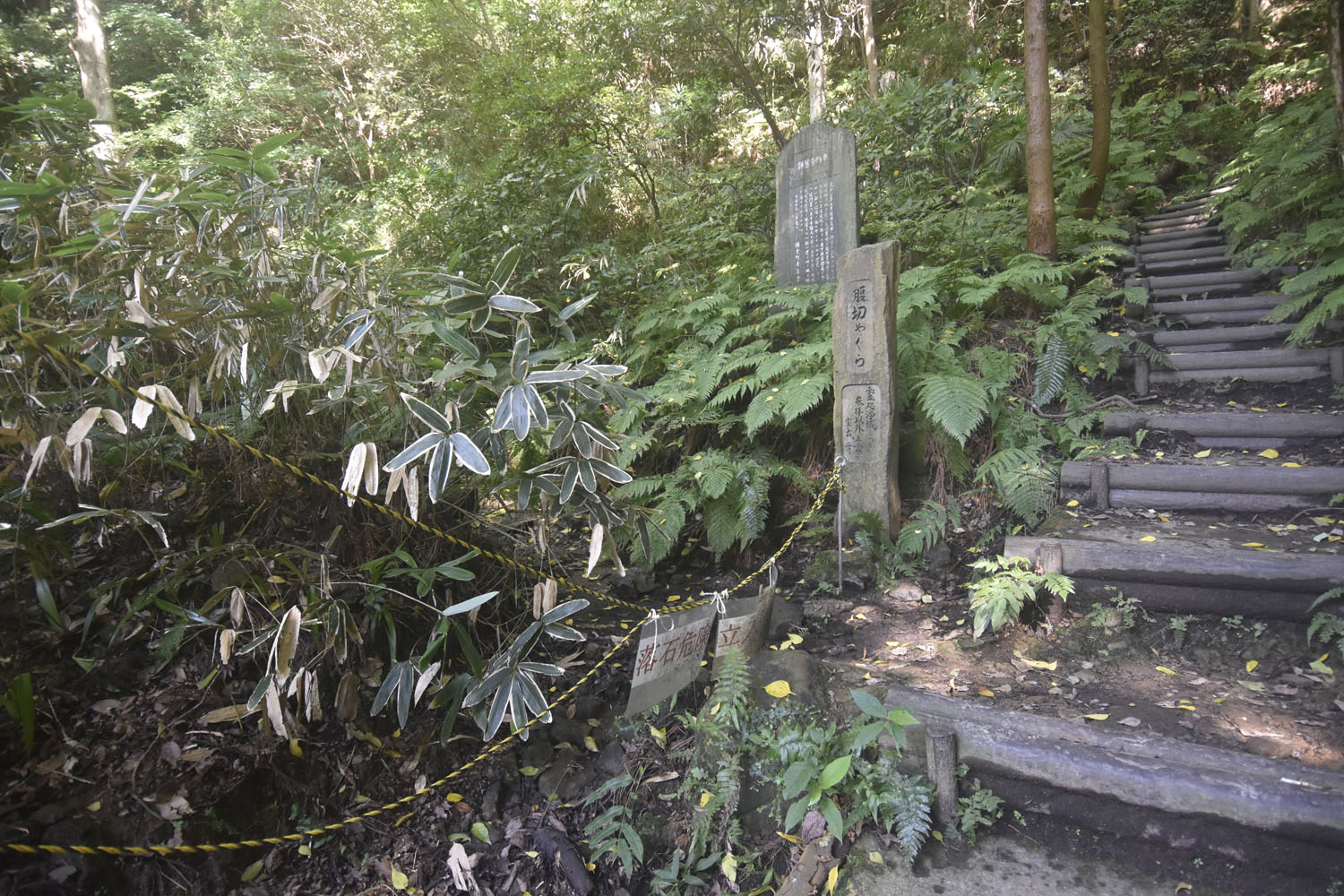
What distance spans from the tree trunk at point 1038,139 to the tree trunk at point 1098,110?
→ 5.09 ft

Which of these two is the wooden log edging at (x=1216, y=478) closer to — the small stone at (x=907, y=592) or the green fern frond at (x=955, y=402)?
the green fern frond at (x=955, y=402)

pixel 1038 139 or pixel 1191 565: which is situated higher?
pixel 1038 139

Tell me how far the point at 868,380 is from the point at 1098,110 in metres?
5.41

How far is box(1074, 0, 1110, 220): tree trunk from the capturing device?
261 inches

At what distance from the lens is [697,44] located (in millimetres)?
7441

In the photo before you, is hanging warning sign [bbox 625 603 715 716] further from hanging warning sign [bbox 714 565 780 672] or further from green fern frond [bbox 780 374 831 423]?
green fern frond [bbox 780 374 831 423]

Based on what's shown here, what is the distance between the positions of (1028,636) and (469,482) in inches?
105

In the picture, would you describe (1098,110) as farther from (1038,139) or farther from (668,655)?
(668,655)

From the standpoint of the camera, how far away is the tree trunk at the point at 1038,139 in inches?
218

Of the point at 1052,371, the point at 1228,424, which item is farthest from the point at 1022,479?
the point at 1228,424

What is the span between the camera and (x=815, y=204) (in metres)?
5.80

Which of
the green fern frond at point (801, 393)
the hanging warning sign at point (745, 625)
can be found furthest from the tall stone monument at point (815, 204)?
the hanging warning sign at point (745, 625)

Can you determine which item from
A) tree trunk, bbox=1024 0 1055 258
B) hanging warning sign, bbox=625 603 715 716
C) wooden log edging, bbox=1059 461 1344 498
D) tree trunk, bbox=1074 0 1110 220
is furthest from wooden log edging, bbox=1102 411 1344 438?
tree trunk, bbox=1074 0 1110 220

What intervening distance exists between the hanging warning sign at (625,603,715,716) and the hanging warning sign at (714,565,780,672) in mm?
68
